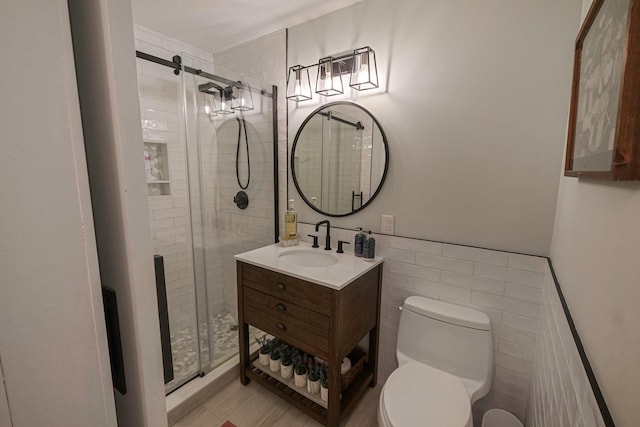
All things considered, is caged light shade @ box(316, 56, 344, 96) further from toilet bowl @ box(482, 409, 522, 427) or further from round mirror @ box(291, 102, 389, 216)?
toilet bowl @ box(482, 409, 522, 427)

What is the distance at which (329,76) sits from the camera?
177 centimetres

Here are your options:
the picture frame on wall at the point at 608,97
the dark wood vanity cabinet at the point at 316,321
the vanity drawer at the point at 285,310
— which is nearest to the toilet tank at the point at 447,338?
the dark wood vanity cabinet at the point at 316,321

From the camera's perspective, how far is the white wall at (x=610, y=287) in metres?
0.45

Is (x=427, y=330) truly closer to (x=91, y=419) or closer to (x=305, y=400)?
(x=305, y=400)

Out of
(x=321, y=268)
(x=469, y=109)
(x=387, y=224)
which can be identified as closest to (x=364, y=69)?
(x=469, y=109)

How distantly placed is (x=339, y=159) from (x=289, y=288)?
93 cm

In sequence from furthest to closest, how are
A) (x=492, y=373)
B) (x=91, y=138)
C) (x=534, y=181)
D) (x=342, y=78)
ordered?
(x=342, y=78)
(x=492, y=373)
(x=534, y=181)
(x=91, y=138)

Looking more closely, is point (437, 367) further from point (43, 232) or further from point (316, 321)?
Result: point (43, 232)

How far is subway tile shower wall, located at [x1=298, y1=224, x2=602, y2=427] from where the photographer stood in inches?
45.5

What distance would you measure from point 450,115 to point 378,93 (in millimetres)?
451

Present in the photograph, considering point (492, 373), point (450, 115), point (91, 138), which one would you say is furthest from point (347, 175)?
point (91, 138)

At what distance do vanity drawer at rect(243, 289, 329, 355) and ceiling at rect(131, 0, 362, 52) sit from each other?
6.06 ft

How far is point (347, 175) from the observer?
1889 millimetres

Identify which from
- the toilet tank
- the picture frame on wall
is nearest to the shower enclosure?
the toilet tank
